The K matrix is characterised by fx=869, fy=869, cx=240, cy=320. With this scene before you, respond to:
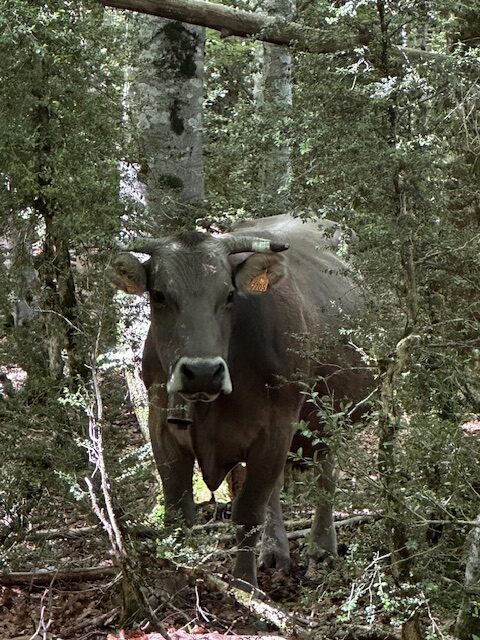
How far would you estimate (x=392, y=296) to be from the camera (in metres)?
5.06

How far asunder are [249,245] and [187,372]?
3.80 ft

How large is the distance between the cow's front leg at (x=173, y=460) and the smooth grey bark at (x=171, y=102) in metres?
2.20

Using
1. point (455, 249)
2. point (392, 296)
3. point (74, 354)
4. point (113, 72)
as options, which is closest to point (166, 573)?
point (74, 354)

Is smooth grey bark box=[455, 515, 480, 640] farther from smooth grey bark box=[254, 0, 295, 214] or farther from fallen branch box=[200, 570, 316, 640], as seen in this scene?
smooth grey bark box=[254, 0, 295, 214]

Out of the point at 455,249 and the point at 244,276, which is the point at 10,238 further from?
the point at 455,249

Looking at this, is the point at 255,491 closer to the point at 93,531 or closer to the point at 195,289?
the point at 93,531

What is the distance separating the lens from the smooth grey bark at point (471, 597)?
12.3 feet

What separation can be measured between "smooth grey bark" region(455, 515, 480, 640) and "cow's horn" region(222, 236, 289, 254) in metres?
2.65

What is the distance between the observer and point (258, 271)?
6086mm

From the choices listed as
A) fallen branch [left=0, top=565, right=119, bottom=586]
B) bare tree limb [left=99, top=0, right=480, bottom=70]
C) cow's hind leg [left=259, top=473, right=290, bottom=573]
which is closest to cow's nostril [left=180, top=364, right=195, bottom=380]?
fallen branch [left=0, top=565, right=119, bottom=586]

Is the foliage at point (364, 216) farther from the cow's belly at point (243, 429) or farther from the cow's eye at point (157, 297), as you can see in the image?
the cow's belly at point (243, 429)

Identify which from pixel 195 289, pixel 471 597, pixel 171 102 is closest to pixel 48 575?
pixel 195 289

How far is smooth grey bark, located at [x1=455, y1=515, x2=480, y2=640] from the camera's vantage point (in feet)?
12.3

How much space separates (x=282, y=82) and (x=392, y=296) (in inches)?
213
